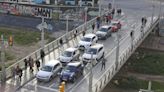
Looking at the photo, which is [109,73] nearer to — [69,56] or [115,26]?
[69,56]

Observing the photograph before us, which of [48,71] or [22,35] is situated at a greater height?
[48,71]

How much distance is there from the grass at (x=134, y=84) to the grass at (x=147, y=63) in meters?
4.72

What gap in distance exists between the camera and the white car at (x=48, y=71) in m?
42.8

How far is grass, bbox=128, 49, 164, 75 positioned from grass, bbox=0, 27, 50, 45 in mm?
17958

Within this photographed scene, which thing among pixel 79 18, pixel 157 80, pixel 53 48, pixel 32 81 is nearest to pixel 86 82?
pixel 32 81

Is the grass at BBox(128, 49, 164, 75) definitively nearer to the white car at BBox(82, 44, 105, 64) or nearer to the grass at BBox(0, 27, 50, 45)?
the white car at BBox(82, 44, 105, 64)

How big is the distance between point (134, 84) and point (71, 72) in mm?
15138

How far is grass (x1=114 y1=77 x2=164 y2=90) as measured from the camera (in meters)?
54.8

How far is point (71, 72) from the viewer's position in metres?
43.3

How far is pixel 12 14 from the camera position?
92438 mm

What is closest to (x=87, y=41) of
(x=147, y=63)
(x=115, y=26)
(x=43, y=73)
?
(x=115, y=26)

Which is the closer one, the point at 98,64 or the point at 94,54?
the point at 98,64

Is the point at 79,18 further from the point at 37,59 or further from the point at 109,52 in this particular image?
the point at 37,59

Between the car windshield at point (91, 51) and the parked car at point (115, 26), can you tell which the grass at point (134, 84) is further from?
the parked car at point (115, 26)
